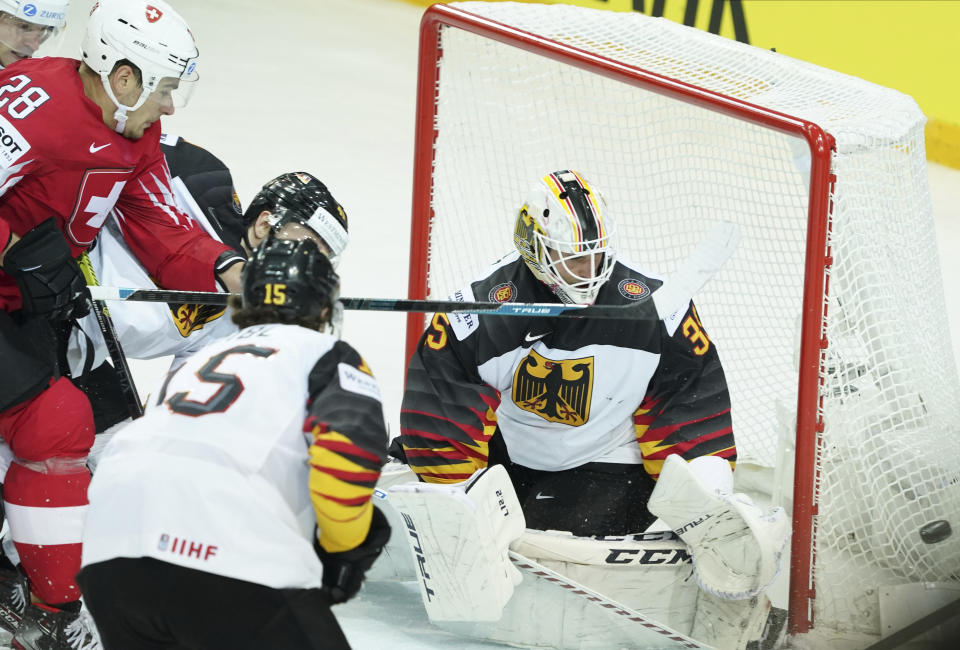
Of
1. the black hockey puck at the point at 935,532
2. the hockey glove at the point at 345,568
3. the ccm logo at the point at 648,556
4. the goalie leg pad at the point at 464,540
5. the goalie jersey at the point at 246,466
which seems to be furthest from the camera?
the black hockey puck at the point at 935,532

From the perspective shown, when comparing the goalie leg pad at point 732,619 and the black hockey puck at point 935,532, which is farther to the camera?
the black hockey puck at point 935,532

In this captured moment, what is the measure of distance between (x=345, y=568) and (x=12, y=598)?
1032 mm

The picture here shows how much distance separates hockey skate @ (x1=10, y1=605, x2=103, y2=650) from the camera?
7.73 ft

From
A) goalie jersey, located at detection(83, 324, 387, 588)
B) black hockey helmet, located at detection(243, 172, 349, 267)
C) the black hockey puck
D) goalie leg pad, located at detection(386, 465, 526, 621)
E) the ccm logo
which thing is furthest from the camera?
black hockey helmet, located at detection(243, 172, 349, 267)

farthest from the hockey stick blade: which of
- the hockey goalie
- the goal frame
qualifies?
the goal frame

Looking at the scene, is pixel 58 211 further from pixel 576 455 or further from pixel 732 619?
pixel 732 619

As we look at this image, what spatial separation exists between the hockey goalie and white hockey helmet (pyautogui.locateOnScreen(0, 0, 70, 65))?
1.18 m

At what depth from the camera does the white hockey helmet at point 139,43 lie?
2.37 metres

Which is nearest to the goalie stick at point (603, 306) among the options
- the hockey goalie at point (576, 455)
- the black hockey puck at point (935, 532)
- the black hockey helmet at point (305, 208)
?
the hockey goalie at point (576, 455)

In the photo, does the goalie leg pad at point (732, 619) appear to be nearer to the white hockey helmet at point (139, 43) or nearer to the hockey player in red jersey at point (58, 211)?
the hockey player in red jersey at point (58, 211)

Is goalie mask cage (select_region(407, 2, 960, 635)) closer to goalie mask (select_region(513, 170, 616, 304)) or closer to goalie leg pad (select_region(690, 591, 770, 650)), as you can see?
goalie leg pad (select_region(690, 591, 770, 650))

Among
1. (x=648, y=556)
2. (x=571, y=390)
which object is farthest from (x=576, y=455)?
(x=648, y=556)

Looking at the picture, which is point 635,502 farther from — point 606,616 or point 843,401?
→ point 843,401

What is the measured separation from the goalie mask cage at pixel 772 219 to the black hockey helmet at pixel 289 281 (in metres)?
1.10
